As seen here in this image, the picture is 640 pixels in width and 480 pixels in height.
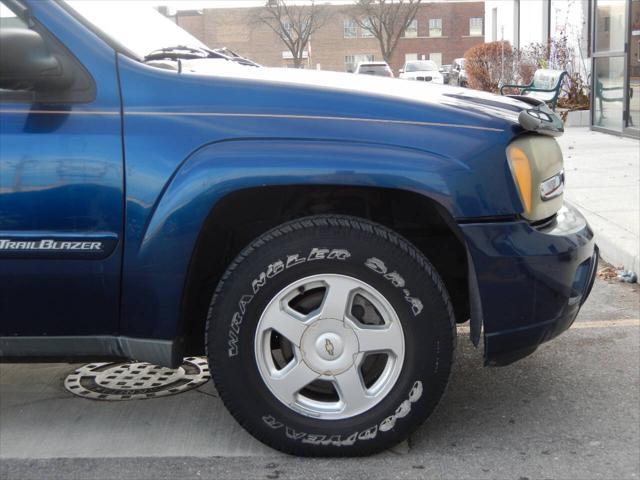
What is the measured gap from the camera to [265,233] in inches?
119

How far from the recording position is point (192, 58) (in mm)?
3645

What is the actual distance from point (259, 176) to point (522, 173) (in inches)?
37.2

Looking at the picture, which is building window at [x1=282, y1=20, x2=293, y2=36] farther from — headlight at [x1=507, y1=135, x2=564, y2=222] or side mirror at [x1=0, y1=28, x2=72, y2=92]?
side mirror at [x1=0, y1=28, x2=72, y2=92]

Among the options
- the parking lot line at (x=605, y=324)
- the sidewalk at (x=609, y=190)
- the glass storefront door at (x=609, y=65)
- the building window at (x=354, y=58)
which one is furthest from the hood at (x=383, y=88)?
the building window at (x=354, y=58)

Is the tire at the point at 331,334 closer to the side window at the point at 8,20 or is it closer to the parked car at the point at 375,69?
the side window at the point at 8,20

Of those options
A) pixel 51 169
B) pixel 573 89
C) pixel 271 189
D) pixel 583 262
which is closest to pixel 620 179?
pixel 583 262

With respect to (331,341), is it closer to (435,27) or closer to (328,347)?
(328,347)

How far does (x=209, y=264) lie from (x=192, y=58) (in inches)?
38.4

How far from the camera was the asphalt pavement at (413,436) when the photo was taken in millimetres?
3070

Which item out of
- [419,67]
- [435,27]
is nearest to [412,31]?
[435,27]

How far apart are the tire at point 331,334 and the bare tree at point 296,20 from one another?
164ft

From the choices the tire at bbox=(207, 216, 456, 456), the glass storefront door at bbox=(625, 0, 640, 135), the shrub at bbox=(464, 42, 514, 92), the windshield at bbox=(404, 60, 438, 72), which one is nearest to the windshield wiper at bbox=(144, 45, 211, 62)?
the tire at bbox=(207, 216, 456, 456)

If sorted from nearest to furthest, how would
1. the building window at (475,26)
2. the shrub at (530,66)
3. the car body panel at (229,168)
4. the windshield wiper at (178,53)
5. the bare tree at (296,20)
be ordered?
the car body panel at (229,168) → the windshield wiper at (178,53) → the shrub at (530,66) → the bare tree at (296,20) → the building window at (475,26)

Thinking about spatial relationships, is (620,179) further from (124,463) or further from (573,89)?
(573,89)
